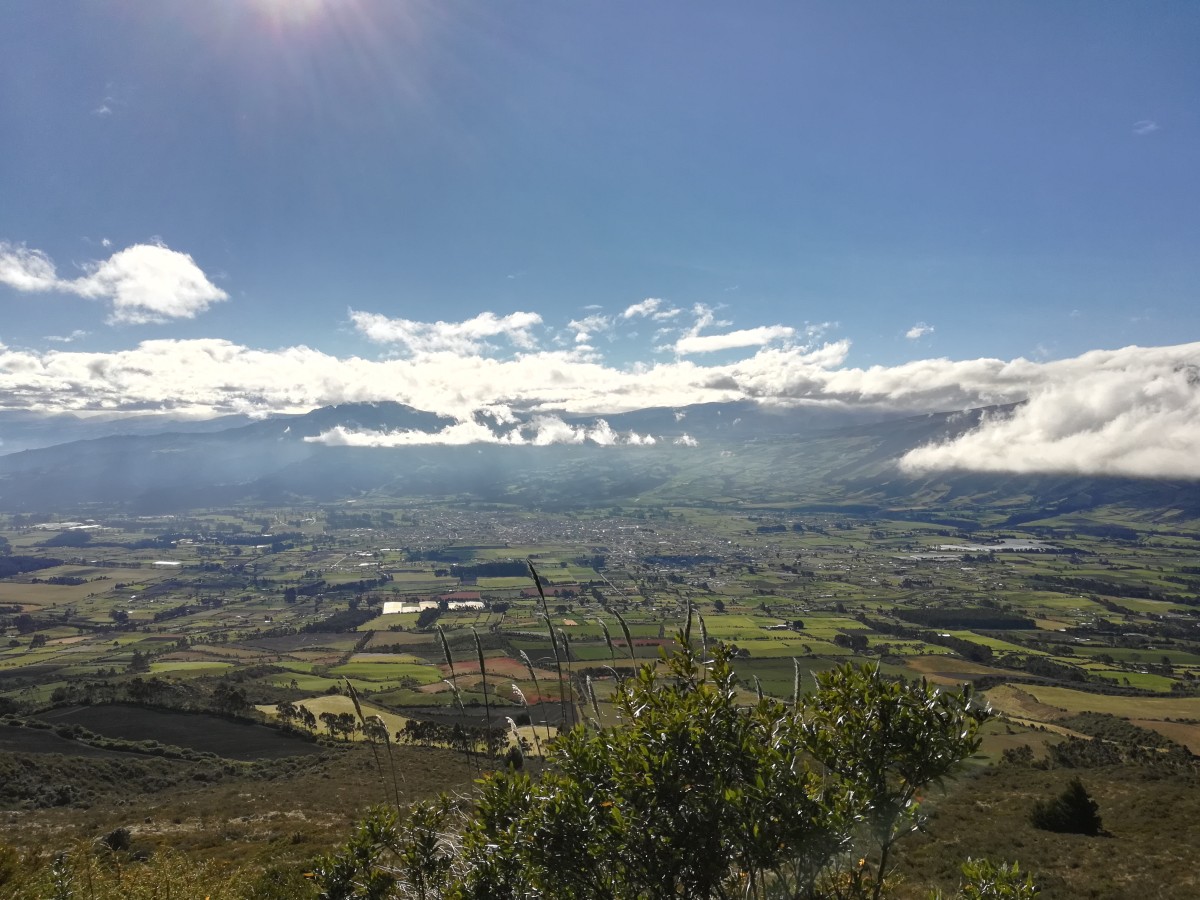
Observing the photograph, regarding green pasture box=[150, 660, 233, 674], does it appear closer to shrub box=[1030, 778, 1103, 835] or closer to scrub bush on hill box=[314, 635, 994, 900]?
shrub box=[1030, 778, 1103, 835]

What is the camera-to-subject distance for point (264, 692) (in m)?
86.1

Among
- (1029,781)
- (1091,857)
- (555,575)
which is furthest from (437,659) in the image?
(1091,857)

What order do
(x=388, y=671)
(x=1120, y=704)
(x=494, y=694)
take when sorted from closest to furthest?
(x=1120, y=704)
(x=494, y=694)
(x=388, y=671)

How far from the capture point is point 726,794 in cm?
805

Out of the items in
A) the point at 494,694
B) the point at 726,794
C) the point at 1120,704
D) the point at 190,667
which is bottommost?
the point at 190,667

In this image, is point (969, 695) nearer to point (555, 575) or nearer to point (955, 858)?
point (955, 858)

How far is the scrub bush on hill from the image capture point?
834 cm

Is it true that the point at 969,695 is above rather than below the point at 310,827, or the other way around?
above

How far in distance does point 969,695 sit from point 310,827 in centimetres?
3339

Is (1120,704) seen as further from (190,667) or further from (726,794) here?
(190,667)

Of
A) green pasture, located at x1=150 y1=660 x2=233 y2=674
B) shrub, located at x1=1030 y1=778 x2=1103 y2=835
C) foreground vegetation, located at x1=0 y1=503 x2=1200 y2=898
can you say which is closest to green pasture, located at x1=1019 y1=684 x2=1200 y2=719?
foreground vegetation, located at x1=0 y1=503 x2=1200 y2=898

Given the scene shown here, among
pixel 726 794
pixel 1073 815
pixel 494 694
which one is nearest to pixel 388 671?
pixel 494 694

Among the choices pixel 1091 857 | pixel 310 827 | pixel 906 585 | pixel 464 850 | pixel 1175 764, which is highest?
pixel 464 850

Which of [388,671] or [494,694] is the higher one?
[494,694]
